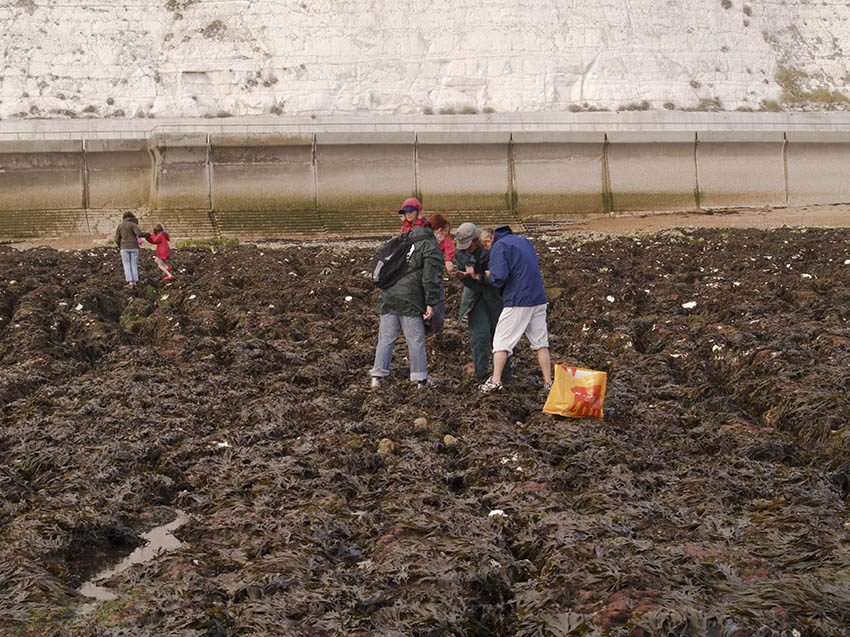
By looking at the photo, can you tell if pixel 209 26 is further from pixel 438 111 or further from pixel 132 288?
pixel 132 288

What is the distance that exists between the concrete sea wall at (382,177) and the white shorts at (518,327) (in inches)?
518

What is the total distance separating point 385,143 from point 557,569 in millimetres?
17052

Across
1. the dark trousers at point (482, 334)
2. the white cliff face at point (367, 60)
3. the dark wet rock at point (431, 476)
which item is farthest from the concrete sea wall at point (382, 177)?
the white cliff face at point (367, 60)

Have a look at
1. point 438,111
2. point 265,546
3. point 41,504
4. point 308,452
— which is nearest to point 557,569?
point 265,546

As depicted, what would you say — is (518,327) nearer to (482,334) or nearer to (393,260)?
(482,334)

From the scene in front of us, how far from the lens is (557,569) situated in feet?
13.2

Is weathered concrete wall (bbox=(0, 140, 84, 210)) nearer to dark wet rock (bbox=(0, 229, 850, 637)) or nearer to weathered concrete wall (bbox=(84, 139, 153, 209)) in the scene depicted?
weathered concrete wall (bbox=(84, 139, 153, 209))

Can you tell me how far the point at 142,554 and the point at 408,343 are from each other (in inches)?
125

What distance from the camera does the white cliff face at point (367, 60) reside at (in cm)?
3509

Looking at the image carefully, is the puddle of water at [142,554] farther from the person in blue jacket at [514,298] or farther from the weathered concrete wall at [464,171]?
the weathered concrete wall at [464,171]

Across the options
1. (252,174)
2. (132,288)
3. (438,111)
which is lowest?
(132,288)

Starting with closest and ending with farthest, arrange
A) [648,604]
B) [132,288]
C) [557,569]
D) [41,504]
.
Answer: [648,604]
[557,569]
[41,504]
[132,288]

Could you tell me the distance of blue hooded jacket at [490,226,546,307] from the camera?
690cm

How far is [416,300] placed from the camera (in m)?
7.16
